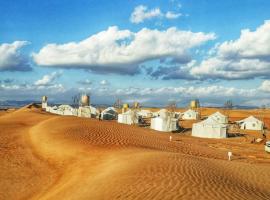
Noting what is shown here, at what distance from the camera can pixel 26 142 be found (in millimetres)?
37406

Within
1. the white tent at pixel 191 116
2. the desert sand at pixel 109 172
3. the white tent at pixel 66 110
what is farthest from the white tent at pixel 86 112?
the desert sand at pixel 109 172

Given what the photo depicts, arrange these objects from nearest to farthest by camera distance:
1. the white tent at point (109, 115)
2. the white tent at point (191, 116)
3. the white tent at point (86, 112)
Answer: the white tent at point (86, 112), the white tent at point (109, 115), the white tent at point (191, 116)

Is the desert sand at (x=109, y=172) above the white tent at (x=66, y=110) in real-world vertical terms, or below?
below

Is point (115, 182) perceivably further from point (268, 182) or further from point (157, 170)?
point (268, 182)

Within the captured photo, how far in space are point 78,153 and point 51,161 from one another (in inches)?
82.9

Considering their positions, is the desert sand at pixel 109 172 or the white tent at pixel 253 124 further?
the white tent at pixel 253 124

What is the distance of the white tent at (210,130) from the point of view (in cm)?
6538

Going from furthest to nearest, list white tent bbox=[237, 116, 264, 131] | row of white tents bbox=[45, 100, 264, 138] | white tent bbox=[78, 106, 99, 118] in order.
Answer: white tent bbox=[78, 106, 99, 118]
white tent bbox=[237, 116, 264, 131]
row of white tents bbox=[45, 100, 264, 138]

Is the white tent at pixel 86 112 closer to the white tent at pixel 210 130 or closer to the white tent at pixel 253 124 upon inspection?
the white tent at pixel 210 130

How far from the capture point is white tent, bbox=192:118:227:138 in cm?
6538

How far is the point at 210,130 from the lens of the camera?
217 ft

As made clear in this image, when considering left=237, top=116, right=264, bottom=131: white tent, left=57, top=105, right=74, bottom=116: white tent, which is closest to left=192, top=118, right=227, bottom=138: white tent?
left=237, top=116, right=264, bottom=131: white tent

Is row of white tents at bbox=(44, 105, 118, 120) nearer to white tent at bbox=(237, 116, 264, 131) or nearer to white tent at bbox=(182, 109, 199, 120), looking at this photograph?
white tent at bbox=(182, 109, 199, 120)

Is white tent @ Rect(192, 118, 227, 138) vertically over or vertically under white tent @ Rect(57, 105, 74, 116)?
under
